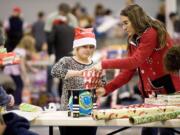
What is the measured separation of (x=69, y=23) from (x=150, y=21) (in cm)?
513

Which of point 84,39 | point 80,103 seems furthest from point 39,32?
point 80,103

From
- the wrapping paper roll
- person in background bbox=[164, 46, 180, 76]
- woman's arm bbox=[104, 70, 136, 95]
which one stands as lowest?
the wrapping paper roll

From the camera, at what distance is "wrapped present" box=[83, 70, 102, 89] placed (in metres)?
4.01

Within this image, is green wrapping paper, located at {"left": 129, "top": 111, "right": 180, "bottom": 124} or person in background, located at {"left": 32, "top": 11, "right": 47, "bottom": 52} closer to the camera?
green wrapping paper, located at {"left": 129, "top": 111, "right": 180, "bottom": 124}

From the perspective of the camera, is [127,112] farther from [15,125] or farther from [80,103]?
[15,125]

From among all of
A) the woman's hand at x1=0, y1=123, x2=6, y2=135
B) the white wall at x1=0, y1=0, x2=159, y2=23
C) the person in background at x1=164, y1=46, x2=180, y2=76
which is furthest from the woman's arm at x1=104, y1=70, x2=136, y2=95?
the white wall at x1=0, y1=0, x2=159, y2=23

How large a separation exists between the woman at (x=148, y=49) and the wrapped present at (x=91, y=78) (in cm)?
18

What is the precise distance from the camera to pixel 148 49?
417 cm

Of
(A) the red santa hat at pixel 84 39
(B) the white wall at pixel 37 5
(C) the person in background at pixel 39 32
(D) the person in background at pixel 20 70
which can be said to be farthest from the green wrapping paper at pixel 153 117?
(B) the white wall at pixel 37 5

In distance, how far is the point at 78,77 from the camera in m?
4.45

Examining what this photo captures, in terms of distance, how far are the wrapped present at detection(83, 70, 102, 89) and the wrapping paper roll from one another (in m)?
0.40

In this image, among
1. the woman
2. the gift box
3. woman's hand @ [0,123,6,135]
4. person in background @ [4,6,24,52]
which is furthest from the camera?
person in background @ [4,6,24,52]

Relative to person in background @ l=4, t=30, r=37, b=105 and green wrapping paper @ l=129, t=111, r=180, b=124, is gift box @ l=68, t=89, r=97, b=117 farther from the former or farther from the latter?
person in background @ l=4, t=30, r=37, b=105

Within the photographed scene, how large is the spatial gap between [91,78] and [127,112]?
1.60ft
